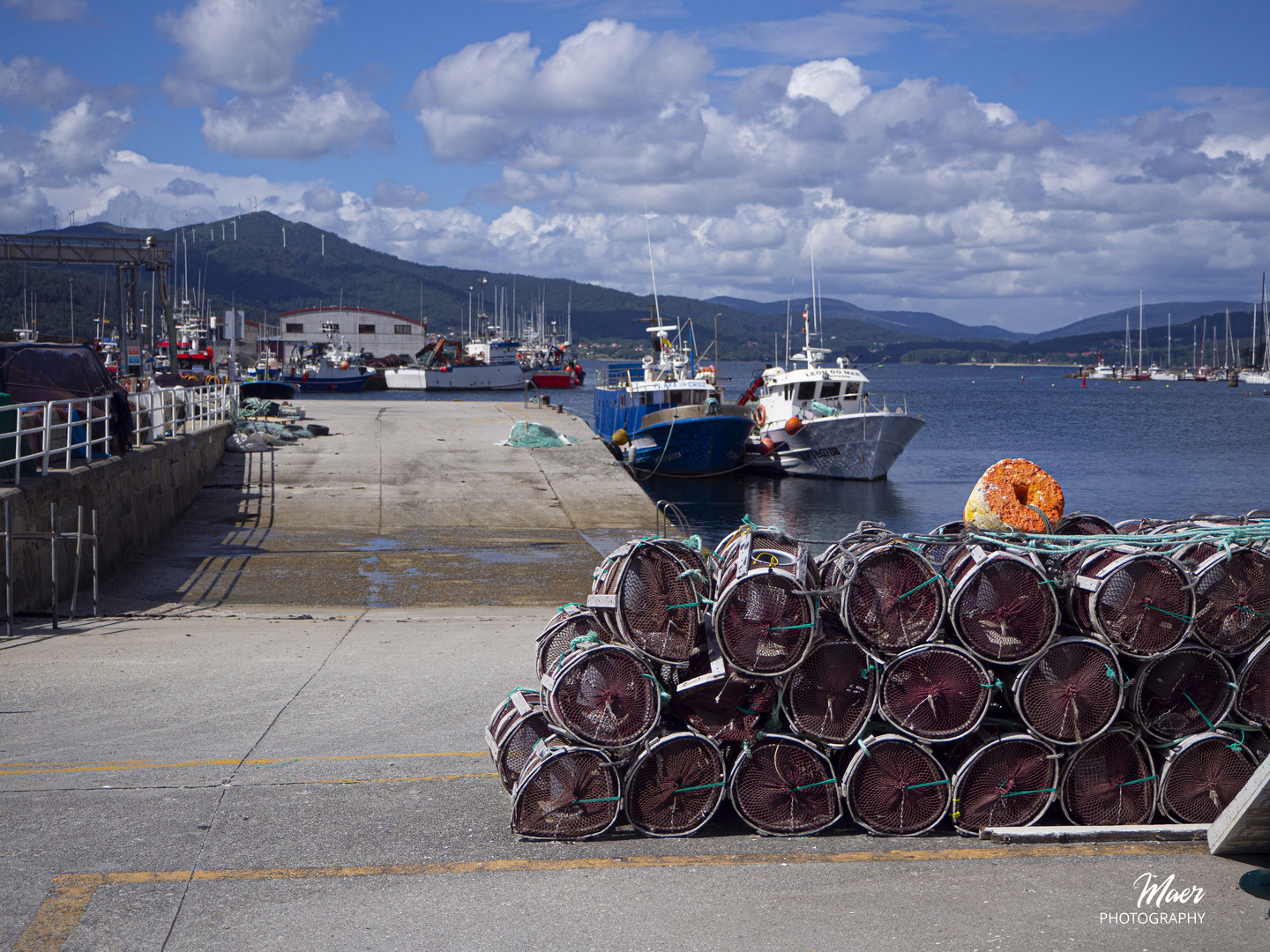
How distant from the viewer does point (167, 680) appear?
8438mm

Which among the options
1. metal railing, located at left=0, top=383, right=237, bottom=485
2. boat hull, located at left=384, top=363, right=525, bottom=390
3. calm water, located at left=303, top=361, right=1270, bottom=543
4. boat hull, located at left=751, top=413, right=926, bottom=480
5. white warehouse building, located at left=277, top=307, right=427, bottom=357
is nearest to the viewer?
metal railing, located at left=0, top=383, right=237, bottom=485

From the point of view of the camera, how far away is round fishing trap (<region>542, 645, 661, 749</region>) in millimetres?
5570

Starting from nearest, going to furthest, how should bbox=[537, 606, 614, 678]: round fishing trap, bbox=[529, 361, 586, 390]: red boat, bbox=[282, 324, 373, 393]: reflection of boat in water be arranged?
bbox=[537, 606, 614, 678]: round fishing trap
bbox=[282, 324, 373, 393]: reflection of boat in water
bbox=[529, 361, 586, 390]: red boat

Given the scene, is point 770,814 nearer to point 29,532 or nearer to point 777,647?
point 777,647

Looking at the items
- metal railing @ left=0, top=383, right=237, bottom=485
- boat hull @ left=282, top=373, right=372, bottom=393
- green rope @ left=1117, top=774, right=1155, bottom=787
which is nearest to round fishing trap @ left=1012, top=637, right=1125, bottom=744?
green rope @ left=1117, top=774, right=1155, bottom=787

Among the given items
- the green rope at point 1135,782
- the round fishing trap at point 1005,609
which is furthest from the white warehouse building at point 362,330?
the green rope at point 1135,782

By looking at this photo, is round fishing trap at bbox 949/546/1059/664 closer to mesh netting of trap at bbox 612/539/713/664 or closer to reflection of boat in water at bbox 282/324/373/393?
mesh netting of trap at bbox 612/539/713/664

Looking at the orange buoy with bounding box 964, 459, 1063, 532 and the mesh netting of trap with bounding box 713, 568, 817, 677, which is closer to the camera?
the mesh netting of trap with bounding box 713, 568, 817, 677

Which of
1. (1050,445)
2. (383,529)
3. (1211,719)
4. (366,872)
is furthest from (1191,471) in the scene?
(366,872)

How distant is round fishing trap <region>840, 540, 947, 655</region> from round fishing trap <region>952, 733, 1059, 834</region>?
69 cm

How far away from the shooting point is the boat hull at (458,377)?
323ft

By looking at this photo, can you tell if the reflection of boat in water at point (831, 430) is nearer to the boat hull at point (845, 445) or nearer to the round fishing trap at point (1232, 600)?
the boat hull at point (845, 445)

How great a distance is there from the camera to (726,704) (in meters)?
5.74

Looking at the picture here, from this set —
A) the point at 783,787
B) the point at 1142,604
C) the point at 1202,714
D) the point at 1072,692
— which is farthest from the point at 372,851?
the point at 1202,714
